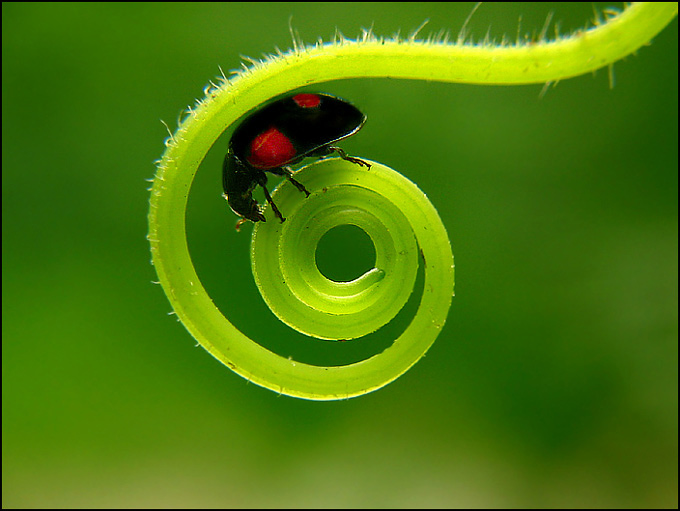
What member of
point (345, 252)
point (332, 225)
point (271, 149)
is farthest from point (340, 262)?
point (332, 225)

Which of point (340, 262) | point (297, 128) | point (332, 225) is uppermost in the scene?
point (340, 262)

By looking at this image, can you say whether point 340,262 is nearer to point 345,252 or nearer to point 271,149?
point 345,252

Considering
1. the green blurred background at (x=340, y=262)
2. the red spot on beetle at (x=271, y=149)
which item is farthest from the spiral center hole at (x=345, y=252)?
the red spot on beetle at (x=271, y=149)

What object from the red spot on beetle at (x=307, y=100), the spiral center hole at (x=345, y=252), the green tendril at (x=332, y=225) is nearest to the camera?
the green tendril at (x=332, y=225)

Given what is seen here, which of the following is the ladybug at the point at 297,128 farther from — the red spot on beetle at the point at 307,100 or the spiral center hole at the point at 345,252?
the spiral center hole at the point at 345,252

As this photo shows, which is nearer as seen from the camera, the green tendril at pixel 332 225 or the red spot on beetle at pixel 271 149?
the green tendril at pixel 332 225
